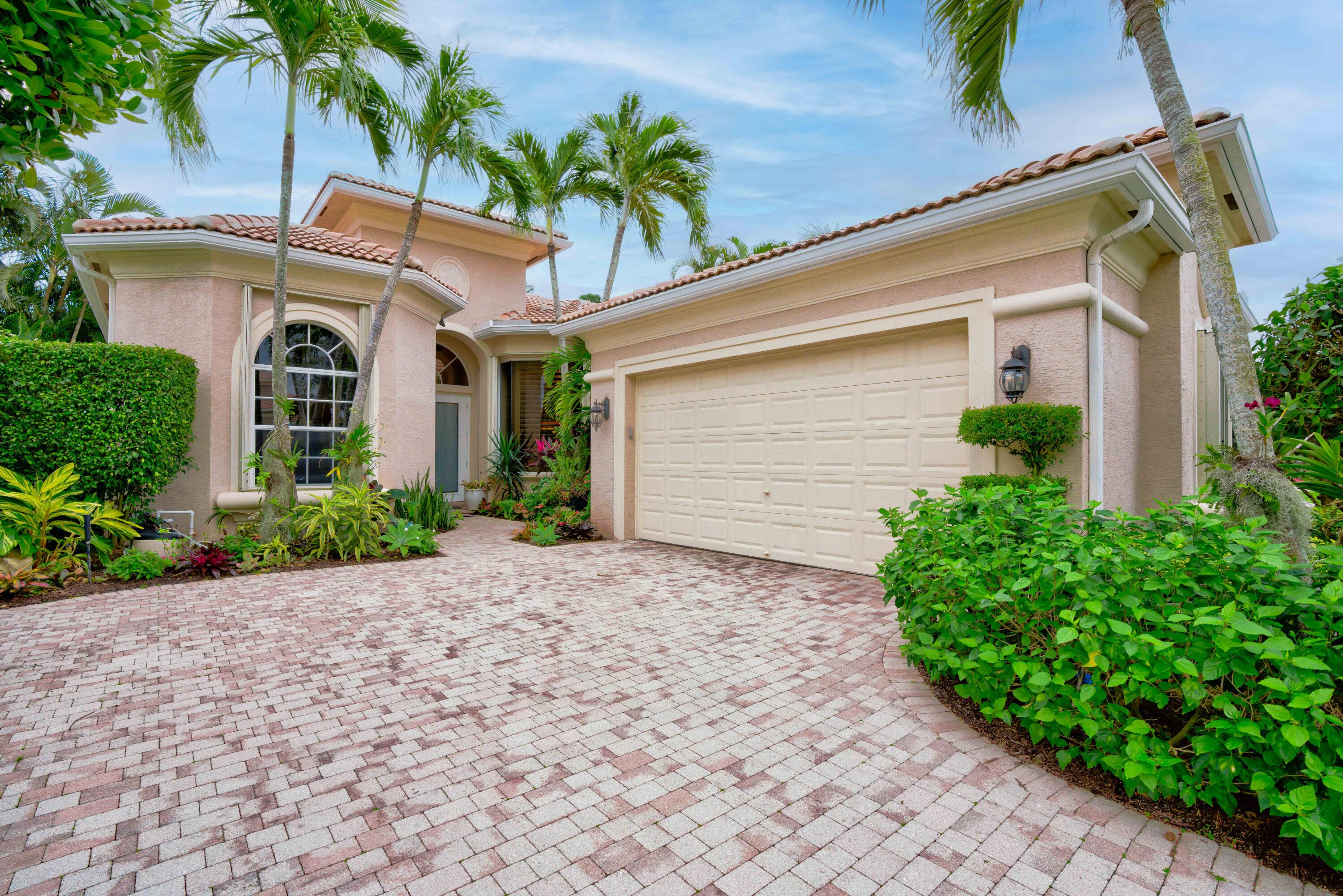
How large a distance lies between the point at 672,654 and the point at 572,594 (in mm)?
1952

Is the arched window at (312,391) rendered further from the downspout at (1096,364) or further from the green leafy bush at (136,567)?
the downspout at (1096,364)

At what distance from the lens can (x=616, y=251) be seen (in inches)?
561

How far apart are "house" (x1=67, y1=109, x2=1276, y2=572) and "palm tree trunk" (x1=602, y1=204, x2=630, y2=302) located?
4.13 meters

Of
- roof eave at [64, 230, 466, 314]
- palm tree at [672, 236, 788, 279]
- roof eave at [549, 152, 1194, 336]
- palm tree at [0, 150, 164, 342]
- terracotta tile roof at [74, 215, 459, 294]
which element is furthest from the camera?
palm tree at [0, 150, 164, 342]

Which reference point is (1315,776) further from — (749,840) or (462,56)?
(462,56)

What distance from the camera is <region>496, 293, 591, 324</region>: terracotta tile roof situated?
13.6 m

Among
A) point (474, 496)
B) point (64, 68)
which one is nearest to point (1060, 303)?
point (64, 68)

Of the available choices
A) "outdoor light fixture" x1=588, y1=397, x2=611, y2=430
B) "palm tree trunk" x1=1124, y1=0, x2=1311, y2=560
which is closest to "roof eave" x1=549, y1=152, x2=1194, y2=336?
"palm tree trunk" x1=1124, y1=0, x2=1311, y2=560

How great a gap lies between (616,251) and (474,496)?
6.56 m

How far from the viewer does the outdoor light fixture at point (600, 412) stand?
9766 millimetres

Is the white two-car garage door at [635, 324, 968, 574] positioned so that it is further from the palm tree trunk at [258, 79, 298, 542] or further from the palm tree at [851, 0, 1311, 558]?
the palm tree trunk at [258, 79, 298, 542]

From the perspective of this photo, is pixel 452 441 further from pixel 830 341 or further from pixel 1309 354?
pixel 1309 354

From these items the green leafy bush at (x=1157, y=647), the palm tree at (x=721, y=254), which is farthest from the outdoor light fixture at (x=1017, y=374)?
the palm tree at (x=721, y=254)

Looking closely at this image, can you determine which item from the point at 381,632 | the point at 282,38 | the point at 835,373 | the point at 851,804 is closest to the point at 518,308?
the point at 282,38
